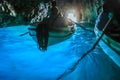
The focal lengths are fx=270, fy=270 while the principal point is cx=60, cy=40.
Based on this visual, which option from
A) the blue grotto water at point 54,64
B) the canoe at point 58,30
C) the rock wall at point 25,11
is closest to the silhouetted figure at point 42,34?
the canoe at point 58,30

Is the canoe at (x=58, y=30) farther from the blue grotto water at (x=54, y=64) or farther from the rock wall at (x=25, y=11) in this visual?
the rock wall at (x=25, y=11)

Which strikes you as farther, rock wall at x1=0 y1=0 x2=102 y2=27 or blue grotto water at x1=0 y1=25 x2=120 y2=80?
rock wall at x1=0 y1=0 x2=102 y2=27

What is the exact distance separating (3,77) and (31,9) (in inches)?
1082

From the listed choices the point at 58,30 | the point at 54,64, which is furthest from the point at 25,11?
the point at 58,30

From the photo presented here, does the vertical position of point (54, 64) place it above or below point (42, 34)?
below

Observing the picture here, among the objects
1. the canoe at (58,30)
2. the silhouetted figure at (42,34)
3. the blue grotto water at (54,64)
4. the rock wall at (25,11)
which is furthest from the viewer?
the rock wall at (25,11)

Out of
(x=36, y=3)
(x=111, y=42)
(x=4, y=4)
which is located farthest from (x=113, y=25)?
(x=36, y=3)

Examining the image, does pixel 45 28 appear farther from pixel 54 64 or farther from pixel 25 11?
pixel 25 11

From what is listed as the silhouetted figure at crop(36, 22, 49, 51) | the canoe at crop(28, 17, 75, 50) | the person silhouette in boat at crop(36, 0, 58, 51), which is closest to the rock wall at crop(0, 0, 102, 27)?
the canoe at crop(28, 17, 75, 50)

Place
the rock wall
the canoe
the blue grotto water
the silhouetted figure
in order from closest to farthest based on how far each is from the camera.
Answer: the blue grotto water
the silhouetted figure
the canoe
the rock wall

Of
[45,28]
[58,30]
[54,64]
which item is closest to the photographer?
[45,28]

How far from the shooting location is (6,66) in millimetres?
14438

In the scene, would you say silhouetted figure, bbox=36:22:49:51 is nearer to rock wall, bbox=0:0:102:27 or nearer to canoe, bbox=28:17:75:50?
canoe, bbox=28:17:75:50

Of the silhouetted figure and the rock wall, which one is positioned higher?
the silhouetted figure
